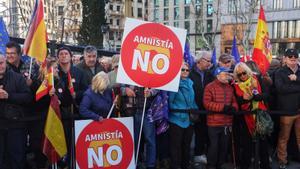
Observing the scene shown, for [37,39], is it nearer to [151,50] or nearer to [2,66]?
[2,66]

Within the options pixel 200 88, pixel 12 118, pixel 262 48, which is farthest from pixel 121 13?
pixel 12 118

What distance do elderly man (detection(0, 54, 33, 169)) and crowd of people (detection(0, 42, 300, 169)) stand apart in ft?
0.04

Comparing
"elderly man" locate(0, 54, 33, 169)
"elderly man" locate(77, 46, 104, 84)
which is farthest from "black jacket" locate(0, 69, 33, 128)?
"elderly man" locate(77, 46, 104, 84)

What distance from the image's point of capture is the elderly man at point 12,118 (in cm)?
515

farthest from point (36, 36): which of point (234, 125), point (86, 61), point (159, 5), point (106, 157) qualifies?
point (159, 5)

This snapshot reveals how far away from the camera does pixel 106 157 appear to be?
5434mm

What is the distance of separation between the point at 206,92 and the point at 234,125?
2.60 ft

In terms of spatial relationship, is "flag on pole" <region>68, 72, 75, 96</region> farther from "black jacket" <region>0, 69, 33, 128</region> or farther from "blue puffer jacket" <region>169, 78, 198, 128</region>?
"blue puffer jacket" <region>169, 78, 198, 128</region>

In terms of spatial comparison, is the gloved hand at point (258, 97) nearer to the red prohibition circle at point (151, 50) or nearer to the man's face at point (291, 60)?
the man's face at point (291, 60)

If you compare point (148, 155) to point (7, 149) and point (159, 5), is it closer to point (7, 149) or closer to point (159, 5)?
point (7, 149)

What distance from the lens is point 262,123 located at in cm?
581

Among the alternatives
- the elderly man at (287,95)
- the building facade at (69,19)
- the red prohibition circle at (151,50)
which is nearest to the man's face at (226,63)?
the elderly man at (287,95)

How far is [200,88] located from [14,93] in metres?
3.07

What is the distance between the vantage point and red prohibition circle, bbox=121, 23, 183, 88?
17.7 ft
